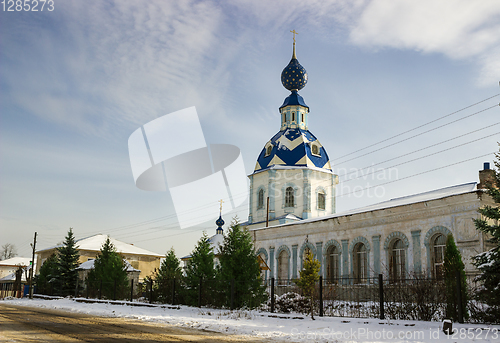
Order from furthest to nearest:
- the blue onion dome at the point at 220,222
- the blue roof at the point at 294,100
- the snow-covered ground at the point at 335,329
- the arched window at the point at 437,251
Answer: the blue onion dome at the point at 220,222, the blue roof at the point at 294,100, the arched window at the point at 437,251, the snow-covered ground at the point at 335,329

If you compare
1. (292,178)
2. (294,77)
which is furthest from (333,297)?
(294,77)

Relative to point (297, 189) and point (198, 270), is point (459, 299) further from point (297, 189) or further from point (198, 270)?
point (297, 189)

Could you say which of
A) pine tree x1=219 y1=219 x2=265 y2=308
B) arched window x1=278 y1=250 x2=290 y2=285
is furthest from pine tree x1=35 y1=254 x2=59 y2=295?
pine tree x1=219 y1=219 x2=265 y2=308

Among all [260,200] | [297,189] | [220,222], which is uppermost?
[297,189]

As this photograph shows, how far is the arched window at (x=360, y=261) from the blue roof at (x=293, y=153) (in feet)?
46.7

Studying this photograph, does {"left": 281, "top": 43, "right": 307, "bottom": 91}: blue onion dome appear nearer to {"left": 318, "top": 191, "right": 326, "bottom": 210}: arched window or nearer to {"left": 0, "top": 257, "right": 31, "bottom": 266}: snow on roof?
{"left": 318, "top": 191, "right": 326, "bottom": 210}: arched window

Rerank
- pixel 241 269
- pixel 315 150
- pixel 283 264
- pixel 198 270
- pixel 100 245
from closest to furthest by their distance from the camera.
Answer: pixel 241 269, pixel 198 270, pixel 283 264, pixel 315 150, pixel 100 245

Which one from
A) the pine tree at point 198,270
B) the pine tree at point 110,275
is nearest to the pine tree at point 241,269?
the pine tree at point 198,270

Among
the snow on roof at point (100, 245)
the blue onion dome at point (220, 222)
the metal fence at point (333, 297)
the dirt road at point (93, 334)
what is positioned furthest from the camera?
the blue onion dome at point (220, 222)

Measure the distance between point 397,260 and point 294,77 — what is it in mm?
24612

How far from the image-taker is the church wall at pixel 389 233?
19297mm

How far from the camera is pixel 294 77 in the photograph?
141 ft

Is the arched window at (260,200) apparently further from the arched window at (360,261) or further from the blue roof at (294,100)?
the arched window at (360,261)

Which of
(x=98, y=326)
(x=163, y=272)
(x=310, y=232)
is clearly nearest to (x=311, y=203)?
(x=310, y=232)
